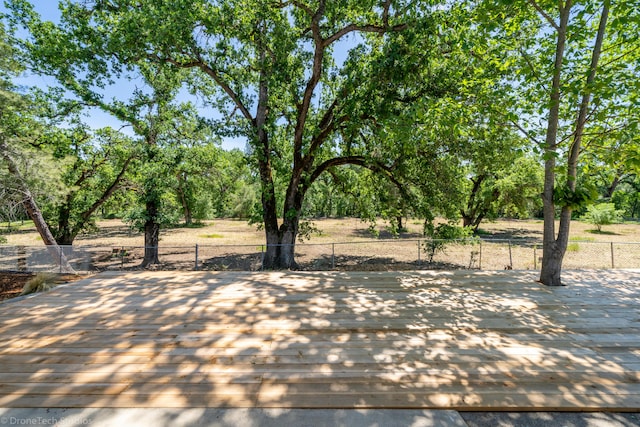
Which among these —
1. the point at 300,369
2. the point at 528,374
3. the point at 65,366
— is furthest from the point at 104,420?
the point at 528,374

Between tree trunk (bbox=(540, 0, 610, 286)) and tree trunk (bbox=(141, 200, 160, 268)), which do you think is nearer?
tree trunk (bbox=(540, 0, 610, 286))

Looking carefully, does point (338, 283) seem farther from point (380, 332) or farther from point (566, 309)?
point (566, 309)

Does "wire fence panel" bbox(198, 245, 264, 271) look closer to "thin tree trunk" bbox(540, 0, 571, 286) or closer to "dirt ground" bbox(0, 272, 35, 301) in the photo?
"dirt ground" bbox(0, 272, 35, 301)

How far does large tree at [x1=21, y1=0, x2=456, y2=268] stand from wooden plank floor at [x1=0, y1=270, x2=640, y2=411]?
480cm

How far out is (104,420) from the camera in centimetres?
257

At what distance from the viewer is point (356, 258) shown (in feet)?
50.0

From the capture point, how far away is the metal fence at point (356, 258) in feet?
32.3

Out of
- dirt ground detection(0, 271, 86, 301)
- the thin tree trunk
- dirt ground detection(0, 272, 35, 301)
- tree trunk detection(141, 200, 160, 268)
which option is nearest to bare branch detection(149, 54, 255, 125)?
tree trunk detection(141, 200, 160, 268)

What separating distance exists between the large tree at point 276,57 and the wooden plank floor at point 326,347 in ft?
15.7

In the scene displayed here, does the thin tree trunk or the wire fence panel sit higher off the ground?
the thin tree trunk

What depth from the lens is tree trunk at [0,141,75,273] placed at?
7.97 meters

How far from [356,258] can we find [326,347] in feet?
38.0

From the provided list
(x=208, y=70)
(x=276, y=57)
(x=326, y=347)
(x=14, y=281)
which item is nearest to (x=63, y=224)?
(x=14, y=281)

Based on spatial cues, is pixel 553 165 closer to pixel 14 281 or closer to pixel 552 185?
pixel 552 185
